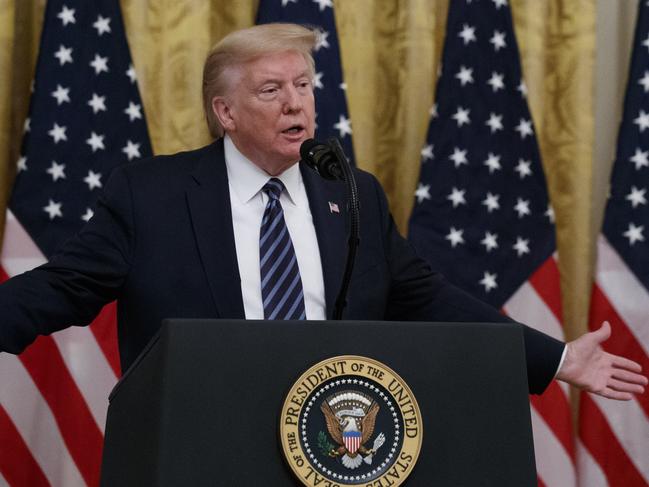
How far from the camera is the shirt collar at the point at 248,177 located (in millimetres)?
2697

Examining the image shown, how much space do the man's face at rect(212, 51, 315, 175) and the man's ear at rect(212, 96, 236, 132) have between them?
0.03 meters

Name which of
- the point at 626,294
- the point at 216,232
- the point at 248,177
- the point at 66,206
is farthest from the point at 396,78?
the point at 216,232

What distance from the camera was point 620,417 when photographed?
3.96 m

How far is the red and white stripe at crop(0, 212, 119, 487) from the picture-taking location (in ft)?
12.0

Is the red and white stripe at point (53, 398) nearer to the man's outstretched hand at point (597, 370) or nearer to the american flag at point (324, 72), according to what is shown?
the american flag at point (324, 72)

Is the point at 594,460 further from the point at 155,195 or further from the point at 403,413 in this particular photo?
the point at 403,413

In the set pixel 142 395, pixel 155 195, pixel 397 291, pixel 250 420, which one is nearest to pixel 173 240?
pixel 155 195

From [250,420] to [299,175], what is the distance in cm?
125

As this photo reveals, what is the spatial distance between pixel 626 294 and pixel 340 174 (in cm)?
226

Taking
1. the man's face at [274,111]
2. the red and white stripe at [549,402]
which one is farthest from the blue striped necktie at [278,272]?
the red and white stripe at [549,402]

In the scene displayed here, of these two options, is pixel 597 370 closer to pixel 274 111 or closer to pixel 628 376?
pixel 628 376

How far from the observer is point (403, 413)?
168 cm

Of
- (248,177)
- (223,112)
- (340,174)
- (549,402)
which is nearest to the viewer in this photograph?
(340,174)

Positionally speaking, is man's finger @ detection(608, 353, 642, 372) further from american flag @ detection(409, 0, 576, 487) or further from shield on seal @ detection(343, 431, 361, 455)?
american flag @ detection(409, 0, 576, 487)
